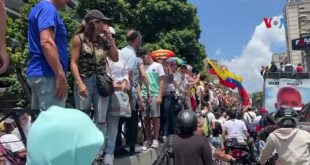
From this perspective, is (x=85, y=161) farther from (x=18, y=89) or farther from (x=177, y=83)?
(x=18, y=89)

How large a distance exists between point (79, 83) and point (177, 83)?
5070 mm

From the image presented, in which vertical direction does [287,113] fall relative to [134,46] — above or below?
below

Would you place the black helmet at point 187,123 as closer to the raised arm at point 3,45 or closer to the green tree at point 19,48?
the raised arm at point 3,45

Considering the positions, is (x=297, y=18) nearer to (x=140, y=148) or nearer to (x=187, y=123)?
(x=140, y=148)

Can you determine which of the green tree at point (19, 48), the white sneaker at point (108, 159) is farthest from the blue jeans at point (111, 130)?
the green tree at point (19, 48)

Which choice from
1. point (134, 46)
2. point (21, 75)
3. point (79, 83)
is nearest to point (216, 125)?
point (134, 46)

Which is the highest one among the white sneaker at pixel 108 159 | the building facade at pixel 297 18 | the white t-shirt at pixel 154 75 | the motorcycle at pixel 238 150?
the building facade at pixel 297 18

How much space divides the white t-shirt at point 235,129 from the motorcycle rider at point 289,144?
7817 millimetres

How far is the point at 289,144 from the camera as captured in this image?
591 cm

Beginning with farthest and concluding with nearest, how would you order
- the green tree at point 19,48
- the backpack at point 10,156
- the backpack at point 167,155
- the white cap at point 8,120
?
the green tree at point 19,48 < the backpack at point 167,155 < the white cap at point 8,120 < the backpack at point 10,156

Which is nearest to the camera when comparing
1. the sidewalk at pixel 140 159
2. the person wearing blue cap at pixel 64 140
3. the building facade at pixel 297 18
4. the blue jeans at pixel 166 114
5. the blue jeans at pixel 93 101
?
the person wearing blue cap at pixel 64 140

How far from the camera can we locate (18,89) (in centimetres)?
2873

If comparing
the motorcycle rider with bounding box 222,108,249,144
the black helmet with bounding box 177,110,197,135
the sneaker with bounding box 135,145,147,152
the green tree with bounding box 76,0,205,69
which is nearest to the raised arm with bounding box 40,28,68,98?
the black helmet with bounding box 177,110,197,135

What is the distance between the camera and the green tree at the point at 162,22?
34.8m
